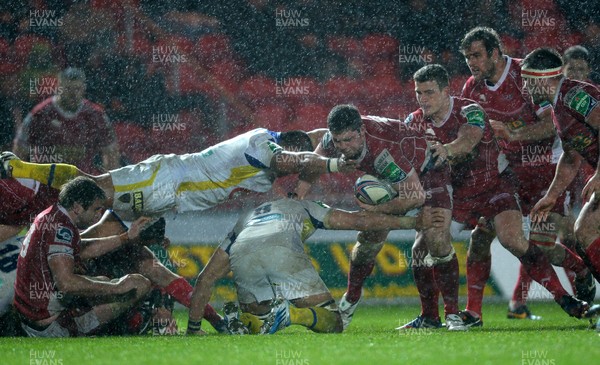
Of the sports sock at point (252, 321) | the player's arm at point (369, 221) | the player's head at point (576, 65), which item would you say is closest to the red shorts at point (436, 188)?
the player's arm at point (369, 221)

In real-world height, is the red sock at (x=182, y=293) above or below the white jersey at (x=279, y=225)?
below

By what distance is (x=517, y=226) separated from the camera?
689cm

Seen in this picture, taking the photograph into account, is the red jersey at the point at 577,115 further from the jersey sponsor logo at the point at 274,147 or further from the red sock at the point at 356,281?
the jersey sponsor logo at the point at 274,147

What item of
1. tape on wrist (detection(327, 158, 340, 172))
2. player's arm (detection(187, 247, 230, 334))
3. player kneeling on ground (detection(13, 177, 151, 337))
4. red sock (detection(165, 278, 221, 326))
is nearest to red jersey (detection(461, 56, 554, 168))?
tape on wrist (detection(327, 158, 340, 172))

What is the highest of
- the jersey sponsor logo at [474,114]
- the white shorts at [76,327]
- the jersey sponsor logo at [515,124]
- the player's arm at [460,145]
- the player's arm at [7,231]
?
the jersey sponsor logo at [474,114]

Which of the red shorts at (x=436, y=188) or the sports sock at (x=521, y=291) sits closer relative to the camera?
the red shorts at (x=436, y=188)

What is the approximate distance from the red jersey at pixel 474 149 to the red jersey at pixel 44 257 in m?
2.46

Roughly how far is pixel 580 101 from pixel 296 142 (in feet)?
6.72

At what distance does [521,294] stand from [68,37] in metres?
5.77

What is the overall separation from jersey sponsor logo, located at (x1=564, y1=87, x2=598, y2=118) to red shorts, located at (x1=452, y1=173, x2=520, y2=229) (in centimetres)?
113

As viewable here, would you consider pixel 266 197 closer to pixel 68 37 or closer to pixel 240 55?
pixel 240 55

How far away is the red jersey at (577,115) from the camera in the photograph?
606 cm

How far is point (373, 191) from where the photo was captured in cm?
636

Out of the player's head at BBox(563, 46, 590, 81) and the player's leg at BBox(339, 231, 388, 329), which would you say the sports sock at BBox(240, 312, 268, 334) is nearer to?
the player's leg at BBox(339, 231, 388, 329)
